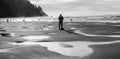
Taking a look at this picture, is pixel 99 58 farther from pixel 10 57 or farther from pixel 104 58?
pixel 10 57

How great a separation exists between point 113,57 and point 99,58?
0.63 metres

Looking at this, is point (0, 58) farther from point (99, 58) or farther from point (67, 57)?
point (99, 58)

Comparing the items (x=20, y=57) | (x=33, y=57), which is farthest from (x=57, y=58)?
(x=20, y=57)

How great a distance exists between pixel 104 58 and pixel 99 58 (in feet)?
0.65

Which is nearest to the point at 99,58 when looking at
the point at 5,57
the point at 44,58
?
the point at 44,58

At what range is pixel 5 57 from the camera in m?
8.90

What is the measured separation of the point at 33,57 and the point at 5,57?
3.84ft

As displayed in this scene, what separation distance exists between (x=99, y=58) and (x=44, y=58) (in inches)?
86.8

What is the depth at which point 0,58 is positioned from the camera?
8.64m

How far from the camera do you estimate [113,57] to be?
8.66 m

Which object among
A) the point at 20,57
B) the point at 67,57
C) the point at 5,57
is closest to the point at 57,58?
the point at 67,57

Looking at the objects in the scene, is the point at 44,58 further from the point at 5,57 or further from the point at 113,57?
A: the point at 113,57

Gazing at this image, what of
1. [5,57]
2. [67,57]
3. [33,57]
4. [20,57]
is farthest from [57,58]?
[5,57]

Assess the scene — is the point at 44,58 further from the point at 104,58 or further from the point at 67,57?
the point at 104,58
